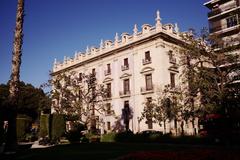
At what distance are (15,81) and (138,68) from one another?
20791 mm

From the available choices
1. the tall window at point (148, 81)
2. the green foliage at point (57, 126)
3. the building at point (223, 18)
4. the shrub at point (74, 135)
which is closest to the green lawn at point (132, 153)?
the shrub at point (74, 135)

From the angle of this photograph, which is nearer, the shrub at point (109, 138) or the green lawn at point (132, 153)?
the green lawn at point (132, 153)

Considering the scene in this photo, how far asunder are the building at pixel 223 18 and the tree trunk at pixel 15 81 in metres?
28.9

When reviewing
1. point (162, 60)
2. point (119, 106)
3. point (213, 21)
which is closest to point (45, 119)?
point (119, 106)

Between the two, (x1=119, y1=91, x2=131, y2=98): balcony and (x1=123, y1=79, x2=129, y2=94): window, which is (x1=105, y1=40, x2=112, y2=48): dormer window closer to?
(x1=123, y1=79, x2=129, y2=94): window

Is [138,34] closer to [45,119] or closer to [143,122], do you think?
[143,122]

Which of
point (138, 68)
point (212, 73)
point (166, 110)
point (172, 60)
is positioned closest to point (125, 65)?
point (138, 68)

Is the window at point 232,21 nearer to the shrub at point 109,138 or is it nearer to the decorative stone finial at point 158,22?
the decorative stone finial at point 158,22

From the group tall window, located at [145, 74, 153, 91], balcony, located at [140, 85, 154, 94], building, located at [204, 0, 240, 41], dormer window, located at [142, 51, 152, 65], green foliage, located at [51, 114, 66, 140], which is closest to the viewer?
green foliage, located at [51, 114, 66, 140]

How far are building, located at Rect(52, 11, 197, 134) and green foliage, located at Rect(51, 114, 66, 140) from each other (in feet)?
31.8

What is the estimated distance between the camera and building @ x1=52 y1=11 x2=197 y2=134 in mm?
33719

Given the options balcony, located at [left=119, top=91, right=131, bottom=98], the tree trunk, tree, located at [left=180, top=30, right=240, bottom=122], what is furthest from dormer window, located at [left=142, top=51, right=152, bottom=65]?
the tree trunk

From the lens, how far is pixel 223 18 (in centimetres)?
3928

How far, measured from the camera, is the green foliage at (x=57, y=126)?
29.6m
